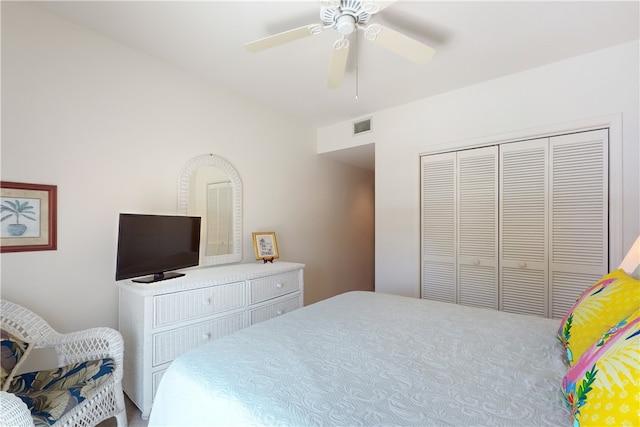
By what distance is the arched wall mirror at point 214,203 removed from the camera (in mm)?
2525

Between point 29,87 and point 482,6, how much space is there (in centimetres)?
278

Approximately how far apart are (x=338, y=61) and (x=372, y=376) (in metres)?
1.70

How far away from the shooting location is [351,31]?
1.57 meters

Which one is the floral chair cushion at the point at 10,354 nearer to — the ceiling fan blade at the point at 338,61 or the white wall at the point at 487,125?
the ceiling fan blade at the point at 338,61

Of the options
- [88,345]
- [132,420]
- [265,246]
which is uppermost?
[265,246]

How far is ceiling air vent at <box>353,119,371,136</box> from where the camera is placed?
137 inches

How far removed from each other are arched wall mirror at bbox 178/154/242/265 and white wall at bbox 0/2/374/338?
89 millimetres

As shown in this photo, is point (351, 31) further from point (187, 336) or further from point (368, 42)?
point (187, 336)

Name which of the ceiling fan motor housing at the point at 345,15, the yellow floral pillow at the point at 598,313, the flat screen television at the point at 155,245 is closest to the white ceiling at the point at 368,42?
the ceiling fan motor housing at the point at 345,15

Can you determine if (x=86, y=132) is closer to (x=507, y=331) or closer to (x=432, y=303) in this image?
(x=432, y=303)

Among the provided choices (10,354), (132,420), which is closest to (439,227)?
(132,420)

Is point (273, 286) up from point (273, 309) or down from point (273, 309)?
up

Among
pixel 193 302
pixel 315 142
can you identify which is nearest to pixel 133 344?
pixel 193 302

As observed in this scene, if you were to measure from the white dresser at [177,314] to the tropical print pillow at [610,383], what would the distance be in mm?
2008
